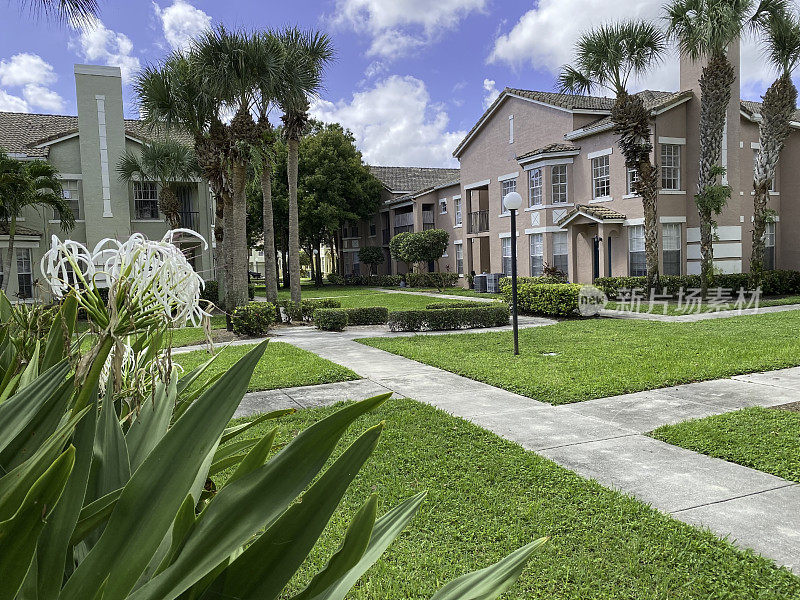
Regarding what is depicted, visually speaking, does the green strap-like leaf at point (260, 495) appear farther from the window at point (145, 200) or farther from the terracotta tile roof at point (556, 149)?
the window at point (145, 200)

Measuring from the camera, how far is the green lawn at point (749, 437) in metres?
5.02

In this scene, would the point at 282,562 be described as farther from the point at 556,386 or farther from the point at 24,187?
the point at 24,187

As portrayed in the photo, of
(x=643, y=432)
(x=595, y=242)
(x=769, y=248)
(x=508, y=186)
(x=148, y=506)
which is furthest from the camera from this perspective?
(x=508, y=186)

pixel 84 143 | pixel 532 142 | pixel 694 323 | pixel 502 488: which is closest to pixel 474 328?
pixel 694 323

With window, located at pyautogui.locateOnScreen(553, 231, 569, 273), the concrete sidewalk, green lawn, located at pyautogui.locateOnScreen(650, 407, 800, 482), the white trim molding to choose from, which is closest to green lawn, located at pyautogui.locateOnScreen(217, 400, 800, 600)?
the concrete sidewalk

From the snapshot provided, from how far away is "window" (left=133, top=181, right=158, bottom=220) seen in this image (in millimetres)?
25156

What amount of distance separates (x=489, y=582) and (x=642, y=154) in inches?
863

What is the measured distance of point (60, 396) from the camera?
3.93 ft

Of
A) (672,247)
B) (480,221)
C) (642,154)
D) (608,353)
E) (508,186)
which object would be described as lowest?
(608,353)

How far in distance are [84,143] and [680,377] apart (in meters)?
23.7

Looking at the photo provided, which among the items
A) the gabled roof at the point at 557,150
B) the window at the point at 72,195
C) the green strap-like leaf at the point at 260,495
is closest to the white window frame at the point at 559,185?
the gabled roof at the point at 557,150

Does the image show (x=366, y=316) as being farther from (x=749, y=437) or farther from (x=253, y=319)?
(x=749, y=437)

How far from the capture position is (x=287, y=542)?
896 millimetres

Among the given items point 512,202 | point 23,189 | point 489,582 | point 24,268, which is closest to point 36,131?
point 24,268
